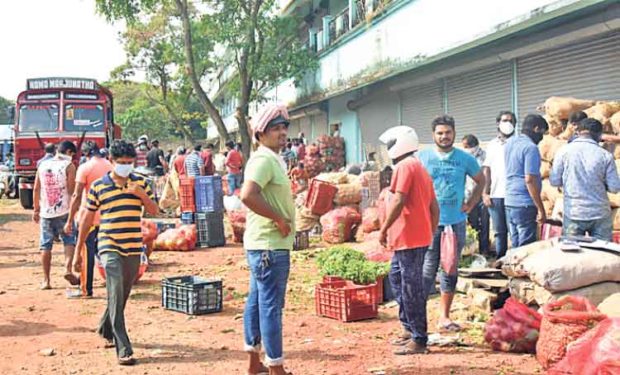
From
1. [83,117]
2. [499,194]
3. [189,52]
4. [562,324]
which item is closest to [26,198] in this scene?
[83,117]

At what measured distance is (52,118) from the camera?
61.6ft

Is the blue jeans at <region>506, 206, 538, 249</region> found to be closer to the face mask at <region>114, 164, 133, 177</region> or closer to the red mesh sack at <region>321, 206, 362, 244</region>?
the face mask at <region>114, 164, 133, 177</region>

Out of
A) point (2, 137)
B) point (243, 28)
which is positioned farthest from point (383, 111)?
point (2, 137)

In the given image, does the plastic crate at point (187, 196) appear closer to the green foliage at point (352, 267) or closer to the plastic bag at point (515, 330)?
the green foliage at point (352, 267)

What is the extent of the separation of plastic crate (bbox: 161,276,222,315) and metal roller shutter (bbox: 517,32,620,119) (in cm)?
574

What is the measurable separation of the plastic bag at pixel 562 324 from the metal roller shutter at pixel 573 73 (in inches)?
188

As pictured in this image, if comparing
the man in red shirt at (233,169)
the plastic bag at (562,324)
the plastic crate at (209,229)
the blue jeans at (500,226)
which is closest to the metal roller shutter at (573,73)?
the blue jeans at (500,226)

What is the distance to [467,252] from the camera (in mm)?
9070

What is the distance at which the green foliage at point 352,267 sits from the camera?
759cm

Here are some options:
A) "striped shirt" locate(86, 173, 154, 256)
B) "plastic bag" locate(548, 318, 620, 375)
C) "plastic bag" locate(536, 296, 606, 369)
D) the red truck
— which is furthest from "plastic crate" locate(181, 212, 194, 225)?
"plastic bag" locate(548, 318, 620, 375)

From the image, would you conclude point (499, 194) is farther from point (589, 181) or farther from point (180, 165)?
point (180, 165)

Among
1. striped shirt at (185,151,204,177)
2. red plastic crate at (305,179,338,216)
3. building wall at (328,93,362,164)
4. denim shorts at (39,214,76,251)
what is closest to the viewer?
denim shorts at (39,214,76,251)

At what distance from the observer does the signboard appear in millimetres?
18703

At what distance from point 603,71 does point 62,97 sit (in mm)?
14096
